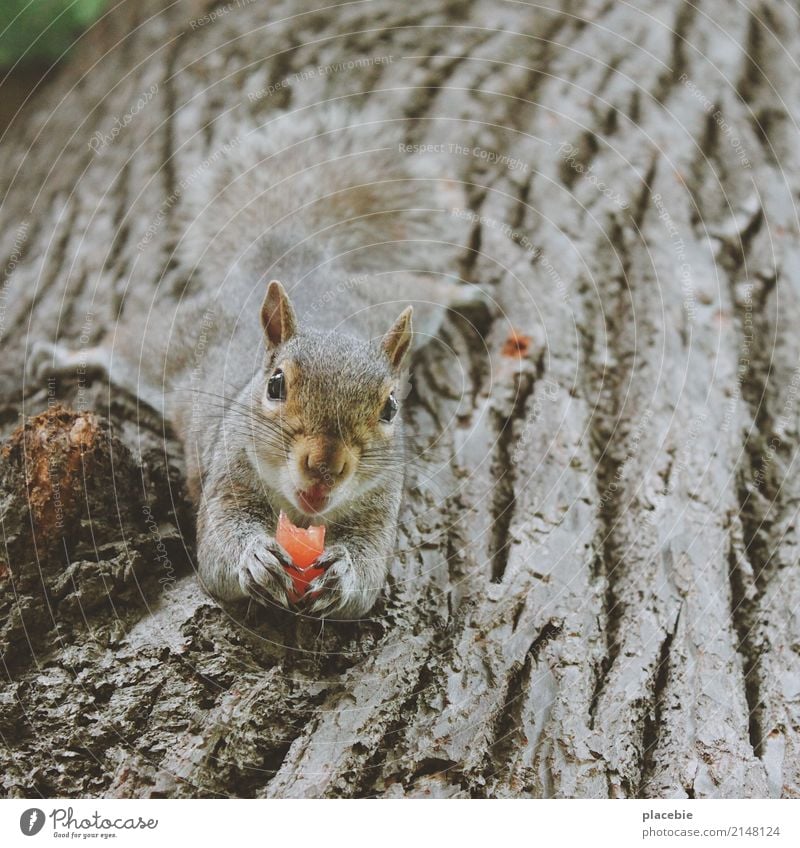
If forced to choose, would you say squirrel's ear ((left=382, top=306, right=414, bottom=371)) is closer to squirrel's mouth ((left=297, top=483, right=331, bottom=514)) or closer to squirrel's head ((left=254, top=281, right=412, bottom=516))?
squirrel's head ((left=254, top=281, right=412, bottom=516))

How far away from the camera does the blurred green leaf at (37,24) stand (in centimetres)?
161

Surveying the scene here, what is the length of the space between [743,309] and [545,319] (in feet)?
1.39

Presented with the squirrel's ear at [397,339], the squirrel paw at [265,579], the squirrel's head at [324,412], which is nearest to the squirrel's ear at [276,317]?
the squirrel's head at [324,412]

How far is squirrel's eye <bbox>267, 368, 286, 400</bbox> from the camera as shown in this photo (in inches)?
53.2

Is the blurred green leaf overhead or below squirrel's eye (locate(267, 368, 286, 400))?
overhead

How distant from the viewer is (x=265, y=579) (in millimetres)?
1206

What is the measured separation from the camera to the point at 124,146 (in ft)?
6.03

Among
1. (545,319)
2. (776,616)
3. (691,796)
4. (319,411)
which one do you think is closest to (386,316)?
(545,319)

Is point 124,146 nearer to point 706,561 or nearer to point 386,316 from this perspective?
point 386,316

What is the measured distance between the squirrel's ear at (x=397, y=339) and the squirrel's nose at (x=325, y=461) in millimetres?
272
